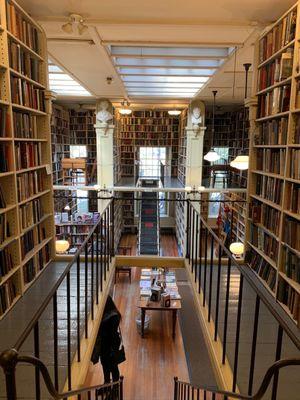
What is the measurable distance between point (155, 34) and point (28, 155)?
6.19 feet

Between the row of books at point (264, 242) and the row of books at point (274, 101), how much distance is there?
115 cm

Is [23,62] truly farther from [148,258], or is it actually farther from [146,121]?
[146,121]

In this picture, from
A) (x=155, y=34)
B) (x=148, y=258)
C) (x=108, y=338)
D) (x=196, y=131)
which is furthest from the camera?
(x=196, y=131)

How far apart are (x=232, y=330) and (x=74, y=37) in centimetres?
333

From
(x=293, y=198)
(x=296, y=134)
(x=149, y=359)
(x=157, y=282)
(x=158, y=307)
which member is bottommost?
(x=149, y=359)

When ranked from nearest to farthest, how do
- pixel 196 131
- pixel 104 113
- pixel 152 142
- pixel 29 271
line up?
pixel 29 271 < pixel 196 131 < pixel 104 113 < pixel 152 142

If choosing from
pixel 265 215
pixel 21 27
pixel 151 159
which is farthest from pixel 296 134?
pixel 151 159

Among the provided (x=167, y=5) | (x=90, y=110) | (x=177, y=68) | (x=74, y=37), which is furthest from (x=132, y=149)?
(x=167, y=5)

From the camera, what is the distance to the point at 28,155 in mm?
3002

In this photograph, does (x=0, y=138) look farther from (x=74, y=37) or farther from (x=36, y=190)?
(x=74, y=37)

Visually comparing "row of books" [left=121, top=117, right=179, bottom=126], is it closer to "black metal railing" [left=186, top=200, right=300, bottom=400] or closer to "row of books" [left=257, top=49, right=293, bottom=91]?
"row of books" [left=257, top=49, right=293, bottom=91]

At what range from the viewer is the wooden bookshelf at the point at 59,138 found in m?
8.96

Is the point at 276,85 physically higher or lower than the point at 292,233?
higher

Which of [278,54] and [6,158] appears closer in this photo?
[6,158]
